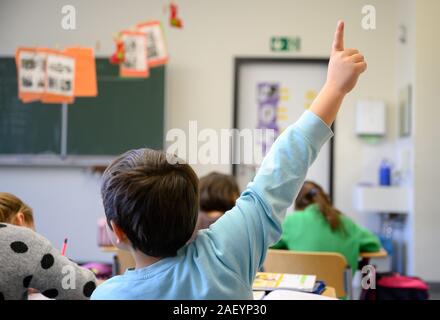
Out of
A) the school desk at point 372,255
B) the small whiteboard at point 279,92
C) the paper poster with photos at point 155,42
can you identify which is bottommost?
the school desk at point 372,255

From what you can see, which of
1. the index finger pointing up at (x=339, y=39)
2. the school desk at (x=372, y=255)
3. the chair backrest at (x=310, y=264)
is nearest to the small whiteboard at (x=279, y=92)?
the school desk at (x=372, y=255)

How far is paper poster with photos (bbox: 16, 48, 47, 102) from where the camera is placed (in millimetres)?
1282

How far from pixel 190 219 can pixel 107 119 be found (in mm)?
3799

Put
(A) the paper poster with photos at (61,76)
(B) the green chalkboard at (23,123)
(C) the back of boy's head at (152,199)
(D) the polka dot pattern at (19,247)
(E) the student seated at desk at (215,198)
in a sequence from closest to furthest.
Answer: (C) the back of boy's head at (152,199), (D) the polka dot pattern at (19,247), (A) the paper poster with photos at (61,76), (E) the student seated at desk at (215,198), (B) the green chalkboard at (23,123)

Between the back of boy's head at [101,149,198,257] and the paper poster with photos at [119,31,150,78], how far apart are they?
3355 millimetres

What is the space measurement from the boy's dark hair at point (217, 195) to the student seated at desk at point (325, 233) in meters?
0.49

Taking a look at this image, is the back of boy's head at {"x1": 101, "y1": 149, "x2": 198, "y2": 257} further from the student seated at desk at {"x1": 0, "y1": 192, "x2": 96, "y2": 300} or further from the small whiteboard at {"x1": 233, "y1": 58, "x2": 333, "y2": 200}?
the small whiteboard at {"x1": 233, "y1": 58, "x2": 333, "y2": 200}

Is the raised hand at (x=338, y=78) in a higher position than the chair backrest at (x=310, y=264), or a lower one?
higher

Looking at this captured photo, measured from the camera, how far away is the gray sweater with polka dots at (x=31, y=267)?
3.06 feet

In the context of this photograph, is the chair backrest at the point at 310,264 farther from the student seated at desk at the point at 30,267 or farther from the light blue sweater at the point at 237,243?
the light blue sweater at the point at 237,243

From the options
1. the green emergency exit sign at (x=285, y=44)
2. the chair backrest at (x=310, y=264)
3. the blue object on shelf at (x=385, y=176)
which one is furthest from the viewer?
the green emergency exit sign at (x=285, y=44)

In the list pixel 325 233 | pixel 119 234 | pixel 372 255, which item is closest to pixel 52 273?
pixel 119 234

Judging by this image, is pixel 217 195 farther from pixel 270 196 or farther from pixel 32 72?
pixel 270 196
